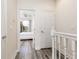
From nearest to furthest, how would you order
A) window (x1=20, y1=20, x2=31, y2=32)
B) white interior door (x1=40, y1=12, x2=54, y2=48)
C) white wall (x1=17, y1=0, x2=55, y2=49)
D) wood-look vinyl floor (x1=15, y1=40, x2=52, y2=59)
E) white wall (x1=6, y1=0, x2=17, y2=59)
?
white wall (x1=6, y1=0, x2=17, y2=59) < wood-look vinyl floor (x1=15, y1=40, x2=52, y2=59) < white wall (x1=17, y1=0, x2=55, y2=49) < white interior door (x1=40, y1=12, x2=54, y2=48) < window (x1=20, y1=20, x2=31, y2=32)

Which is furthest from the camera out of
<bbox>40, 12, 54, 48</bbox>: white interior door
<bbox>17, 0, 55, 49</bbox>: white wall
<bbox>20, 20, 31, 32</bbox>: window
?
<bbox>20, 20, 31, 32</bbox>: window

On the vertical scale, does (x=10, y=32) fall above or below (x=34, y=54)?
above

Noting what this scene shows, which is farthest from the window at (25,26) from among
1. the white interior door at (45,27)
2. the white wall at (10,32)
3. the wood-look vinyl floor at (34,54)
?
the white wall at (10,32)

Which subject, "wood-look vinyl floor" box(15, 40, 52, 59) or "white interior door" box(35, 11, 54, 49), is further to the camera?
"white interior door" box(35, 11, 54, 49)

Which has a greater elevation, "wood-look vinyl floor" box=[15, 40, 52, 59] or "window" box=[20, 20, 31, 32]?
"window" box=[20, 20, 31, 32]

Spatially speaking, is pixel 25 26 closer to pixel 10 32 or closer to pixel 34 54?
pixel 34 54

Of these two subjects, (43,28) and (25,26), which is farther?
(25,26)

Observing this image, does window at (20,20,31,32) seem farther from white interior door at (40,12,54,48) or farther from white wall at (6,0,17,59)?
white wall at (6,0,17,59)

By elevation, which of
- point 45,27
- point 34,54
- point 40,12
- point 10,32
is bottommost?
point 34,54

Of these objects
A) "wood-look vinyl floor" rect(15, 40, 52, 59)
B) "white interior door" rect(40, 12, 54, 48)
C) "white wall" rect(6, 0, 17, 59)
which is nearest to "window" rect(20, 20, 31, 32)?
"white interior door" rect(40, 12, 54, 48)

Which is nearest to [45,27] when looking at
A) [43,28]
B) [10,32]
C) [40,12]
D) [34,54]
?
[43,28]

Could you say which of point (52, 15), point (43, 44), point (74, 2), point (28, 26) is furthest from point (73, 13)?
point (28, 26)

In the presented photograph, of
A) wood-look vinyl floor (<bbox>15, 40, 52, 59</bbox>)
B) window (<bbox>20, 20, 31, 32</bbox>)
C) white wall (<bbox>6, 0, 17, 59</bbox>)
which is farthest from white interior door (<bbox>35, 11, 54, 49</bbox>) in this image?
window (<bbox>20, 20, 31, 32</bbox>)

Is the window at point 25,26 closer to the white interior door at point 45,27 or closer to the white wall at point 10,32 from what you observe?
the white interior door at point 45,27
